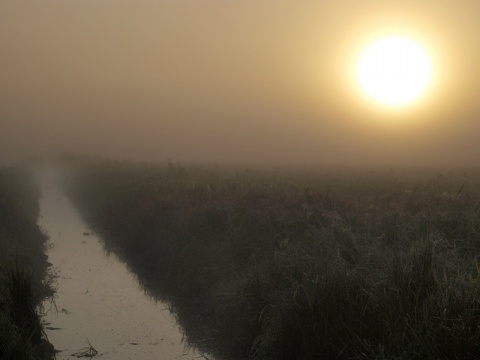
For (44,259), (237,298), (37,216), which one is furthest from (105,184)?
(237,298)

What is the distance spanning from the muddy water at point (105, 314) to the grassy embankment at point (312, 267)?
0.43m

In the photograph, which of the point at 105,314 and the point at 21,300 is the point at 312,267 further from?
the point at 21,300

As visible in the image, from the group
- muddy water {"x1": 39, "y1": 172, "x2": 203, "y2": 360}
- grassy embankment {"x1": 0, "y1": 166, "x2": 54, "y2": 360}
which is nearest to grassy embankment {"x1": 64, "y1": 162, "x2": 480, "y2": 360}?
muddy water {"x1": 39, "y1": 172, "x2": 203, "y2": 360}

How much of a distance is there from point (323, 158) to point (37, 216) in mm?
50000

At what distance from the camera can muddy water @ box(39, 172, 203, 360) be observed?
7.12 m

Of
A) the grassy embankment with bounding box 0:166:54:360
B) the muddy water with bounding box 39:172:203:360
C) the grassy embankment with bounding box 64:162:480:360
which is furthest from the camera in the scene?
the muddy water with bounding box 39:172:203:360

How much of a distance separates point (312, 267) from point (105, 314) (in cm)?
417

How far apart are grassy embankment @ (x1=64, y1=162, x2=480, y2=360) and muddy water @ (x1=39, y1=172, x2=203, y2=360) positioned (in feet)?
1.42

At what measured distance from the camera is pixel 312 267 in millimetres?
6805

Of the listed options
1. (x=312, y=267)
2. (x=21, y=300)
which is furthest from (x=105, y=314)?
(x=312, y=267)

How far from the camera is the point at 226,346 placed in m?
7.14

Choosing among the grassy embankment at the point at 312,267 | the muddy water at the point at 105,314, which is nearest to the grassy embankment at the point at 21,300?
the muddy water at the point at 105,314

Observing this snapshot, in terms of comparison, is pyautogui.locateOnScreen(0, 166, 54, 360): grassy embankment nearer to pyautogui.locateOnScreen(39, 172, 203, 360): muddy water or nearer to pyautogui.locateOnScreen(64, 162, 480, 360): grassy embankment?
pyautogui.locateOnScreen(39, 172, 203, 360): muddy water

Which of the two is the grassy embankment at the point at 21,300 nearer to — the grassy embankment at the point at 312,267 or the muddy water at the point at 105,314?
the muddy water at the point at 105,314
